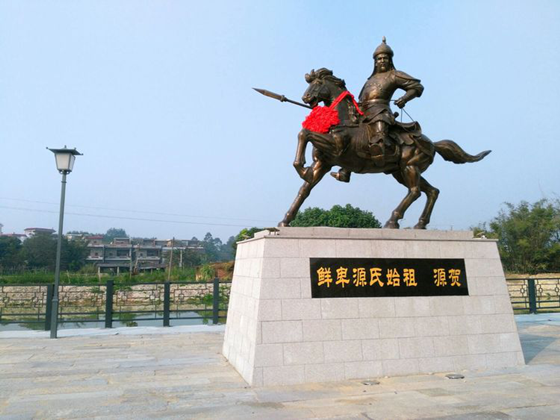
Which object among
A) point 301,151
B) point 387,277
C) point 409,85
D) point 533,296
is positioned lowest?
point 533,296

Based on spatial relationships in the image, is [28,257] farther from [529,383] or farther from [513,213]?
[529,383]

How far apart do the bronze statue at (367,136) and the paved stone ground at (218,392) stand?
2.02 m

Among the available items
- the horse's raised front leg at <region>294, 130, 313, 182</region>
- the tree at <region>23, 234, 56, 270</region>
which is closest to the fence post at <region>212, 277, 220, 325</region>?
Answer: the horse's raised front leg at <region>294, 130, 313, 182</region>

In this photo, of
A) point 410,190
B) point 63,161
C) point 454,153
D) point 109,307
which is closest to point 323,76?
point 410,190

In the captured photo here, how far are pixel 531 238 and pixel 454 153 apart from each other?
63.7 ft

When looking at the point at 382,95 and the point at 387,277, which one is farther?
the point at 382,95

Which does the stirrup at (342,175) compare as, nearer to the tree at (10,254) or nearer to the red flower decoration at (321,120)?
the red flower decoration at (321,120)

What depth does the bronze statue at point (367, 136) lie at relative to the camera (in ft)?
17.7

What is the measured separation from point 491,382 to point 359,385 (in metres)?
1.40

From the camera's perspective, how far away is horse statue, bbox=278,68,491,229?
534cm

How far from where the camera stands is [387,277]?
199 inches

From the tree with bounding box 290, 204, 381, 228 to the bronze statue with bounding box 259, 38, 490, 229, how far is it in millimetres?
23998

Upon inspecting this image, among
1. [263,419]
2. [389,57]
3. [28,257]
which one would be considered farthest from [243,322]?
A: [28,257]

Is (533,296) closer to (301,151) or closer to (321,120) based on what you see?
(321,120)
